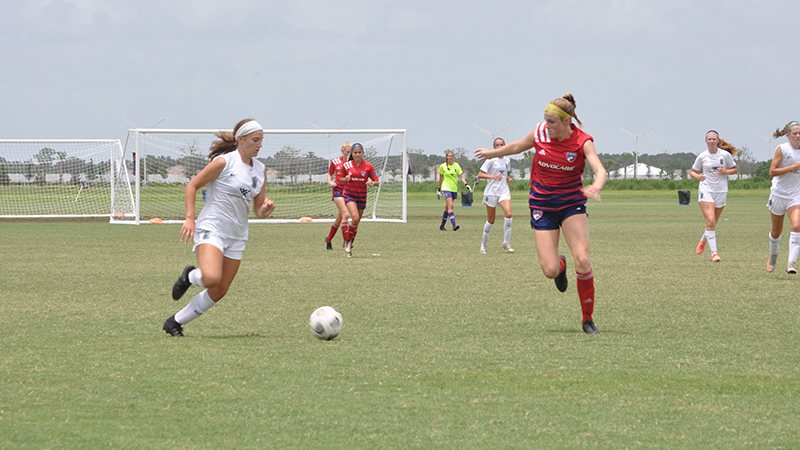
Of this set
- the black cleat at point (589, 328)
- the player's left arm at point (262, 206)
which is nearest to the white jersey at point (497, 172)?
the black cleat at point (589, 328)

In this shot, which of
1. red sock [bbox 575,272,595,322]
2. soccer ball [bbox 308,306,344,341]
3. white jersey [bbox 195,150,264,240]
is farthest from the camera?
red sock [bbox 575,272,595,322]

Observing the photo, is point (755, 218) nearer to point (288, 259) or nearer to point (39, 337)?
point (288, 259)

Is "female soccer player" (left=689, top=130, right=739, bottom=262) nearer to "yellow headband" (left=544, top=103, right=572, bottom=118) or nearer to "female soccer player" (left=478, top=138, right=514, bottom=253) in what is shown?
"female soccer player" (left=478, top=138, right=514, bottom=253)

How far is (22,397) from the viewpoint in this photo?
4.96 meters

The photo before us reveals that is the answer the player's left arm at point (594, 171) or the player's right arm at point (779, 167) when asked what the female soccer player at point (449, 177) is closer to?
the player's right arm at point (779, 167)

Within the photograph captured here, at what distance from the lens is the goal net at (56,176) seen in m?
32.9

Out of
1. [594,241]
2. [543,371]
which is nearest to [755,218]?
[594,241]

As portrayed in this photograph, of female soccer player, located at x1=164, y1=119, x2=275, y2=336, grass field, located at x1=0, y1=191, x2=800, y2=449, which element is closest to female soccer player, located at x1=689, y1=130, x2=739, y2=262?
grass field, located at x1=0, y1=191, x2=800, y2=449

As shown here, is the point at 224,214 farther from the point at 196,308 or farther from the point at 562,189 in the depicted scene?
the point at 562,189

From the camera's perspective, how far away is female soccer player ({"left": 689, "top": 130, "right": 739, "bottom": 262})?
45.9 ft

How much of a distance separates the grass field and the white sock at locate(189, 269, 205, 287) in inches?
18.2

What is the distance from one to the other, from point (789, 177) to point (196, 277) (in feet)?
27.7

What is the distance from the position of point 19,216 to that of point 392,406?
30160mm

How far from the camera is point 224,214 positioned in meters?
6.92
